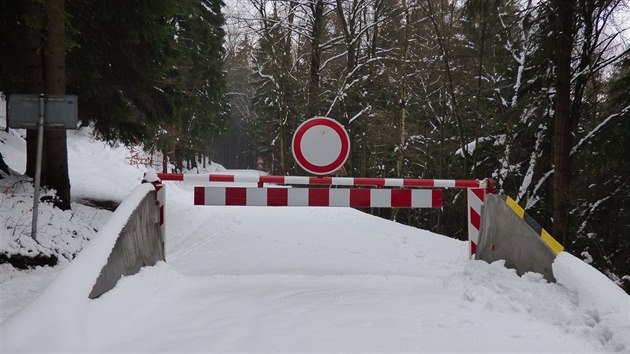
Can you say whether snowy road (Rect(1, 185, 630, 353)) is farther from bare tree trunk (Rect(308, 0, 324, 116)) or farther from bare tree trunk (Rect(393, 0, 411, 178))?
bare tree trunk (Rect(308, 0, 324, 116))

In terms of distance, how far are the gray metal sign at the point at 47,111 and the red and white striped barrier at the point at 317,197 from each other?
2.53 metres

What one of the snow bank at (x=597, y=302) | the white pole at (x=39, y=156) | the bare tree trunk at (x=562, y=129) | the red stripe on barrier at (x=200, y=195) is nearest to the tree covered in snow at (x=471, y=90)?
the bare tree trunk at (x=562, y=129)

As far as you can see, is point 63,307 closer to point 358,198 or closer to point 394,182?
point 358,198

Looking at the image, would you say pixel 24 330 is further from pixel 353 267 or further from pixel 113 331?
pixel 353 267

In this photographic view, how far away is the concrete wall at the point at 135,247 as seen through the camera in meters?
3.23

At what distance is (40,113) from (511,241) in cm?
621

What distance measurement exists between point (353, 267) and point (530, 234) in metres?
2.27

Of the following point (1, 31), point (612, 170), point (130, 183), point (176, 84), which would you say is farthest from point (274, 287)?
point (130, 183)

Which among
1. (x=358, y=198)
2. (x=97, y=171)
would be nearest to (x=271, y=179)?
(x=358, y=198)

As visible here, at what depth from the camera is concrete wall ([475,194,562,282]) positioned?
12.1 ft

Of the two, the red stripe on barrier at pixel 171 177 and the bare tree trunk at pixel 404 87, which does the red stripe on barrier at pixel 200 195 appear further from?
the bare tree trunk at pixel 404 87

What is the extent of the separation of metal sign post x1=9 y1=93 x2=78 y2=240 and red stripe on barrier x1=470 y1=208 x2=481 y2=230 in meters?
5.49

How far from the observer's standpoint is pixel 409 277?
4.75 m

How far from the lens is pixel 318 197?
5664 mm
